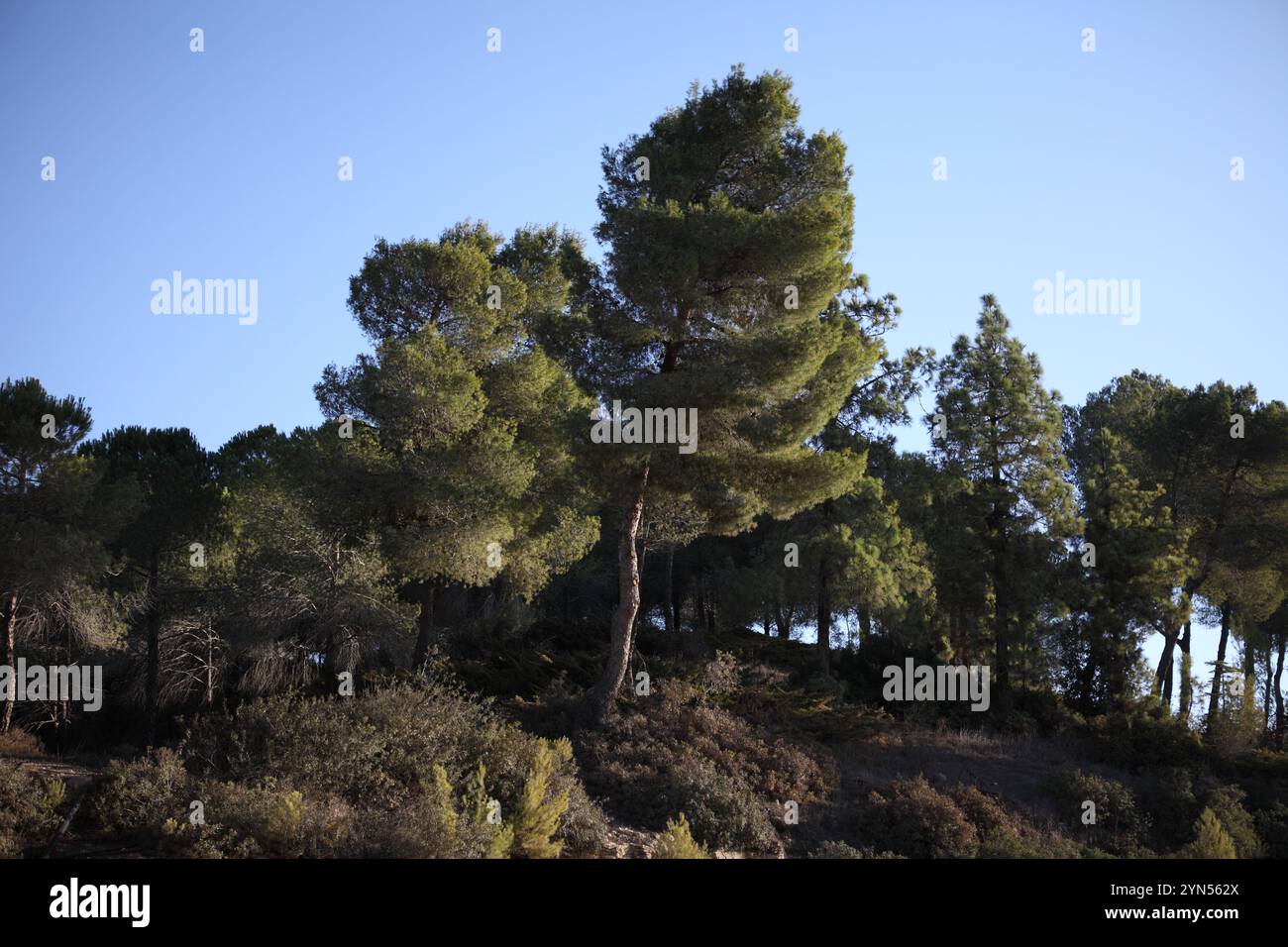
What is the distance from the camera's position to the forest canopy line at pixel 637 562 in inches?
655

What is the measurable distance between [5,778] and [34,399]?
561 inches

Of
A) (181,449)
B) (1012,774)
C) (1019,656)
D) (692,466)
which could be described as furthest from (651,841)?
(181,449)

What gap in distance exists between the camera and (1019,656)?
98.4 feet

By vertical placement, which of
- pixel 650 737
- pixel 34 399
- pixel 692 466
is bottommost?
pixel 650 737

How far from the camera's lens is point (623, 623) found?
22.2 meters

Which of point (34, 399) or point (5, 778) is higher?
point (34, 399)

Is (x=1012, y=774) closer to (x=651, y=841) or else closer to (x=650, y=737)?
(x=650, y=737)

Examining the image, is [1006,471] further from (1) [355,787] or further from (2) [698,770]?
(1) [355,787]

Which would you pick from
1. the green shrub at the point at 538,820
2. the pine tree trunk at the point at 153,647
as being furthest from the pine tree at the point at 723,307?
the pine tree trunk at the point at 153,647

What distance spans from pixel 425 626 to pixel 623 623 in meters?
6.99

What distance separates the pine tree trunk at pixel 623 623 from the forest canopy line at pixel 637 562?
0.09 m

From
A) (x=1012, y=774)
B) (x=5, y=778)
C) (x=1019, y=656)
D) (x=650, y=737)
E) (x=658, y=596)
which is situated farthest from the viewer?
(x=658, y=596)

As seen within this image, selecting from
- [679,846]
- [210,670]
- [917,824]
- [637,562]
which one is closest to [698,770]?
[917,824]
